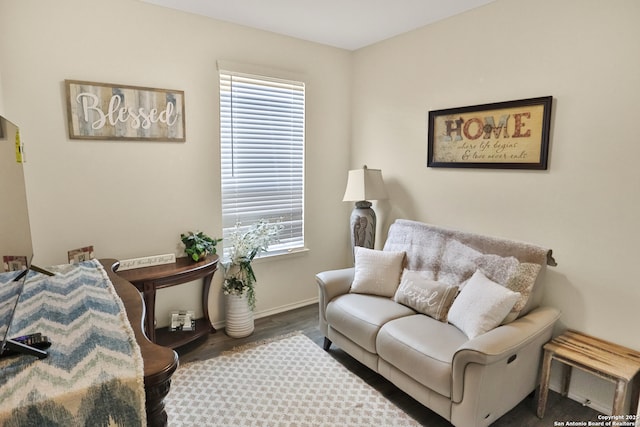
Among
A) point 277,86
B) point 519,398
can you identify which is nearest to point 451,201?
point 519,398

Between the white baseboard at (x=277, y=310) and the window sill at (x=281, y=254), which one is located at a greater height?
the window sill at (x=281, y=254)

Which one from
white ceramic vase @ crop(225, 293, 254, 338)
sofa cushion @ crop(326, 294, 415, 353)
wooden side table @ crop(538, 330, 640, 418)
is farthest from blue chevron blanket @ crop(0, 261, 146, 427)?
wooden side table @ crop(538, 330, 640, 418)

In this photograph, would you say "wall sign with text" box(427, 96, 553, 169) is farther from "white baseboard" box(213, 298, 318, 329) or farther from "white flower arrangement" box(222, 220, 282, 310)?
"white baseboard" box(213, 298, 318, 329)

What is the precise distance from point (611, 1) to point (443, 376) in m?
2.33

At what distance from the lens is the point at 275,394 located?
7.79 feet

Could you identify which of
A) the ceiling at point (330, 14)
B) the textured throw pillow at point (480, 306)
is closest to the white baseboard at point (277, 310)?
the textured throw pillow at point (480, 306)

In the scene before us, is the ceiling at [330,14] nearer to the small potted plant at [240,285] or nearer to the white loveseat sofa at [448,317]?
the white loveseat sofa at [448,317]

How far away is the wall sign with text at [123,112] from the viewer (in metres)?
2.52

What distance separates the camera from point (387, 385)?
250 cm

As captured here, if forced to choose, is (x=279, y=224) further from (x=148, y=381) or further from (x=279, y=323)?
(x=148, y=381)

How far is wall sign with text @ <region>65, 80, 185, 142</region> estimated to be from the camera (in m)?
2.52

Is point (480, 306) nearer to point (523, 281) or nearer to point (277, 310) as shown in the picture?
point (523, 281)

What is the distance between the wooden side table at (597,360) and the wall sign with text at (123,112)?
3.00 meters

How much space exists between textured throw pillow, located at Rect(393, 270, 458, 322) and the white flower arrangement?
125 centimetres
